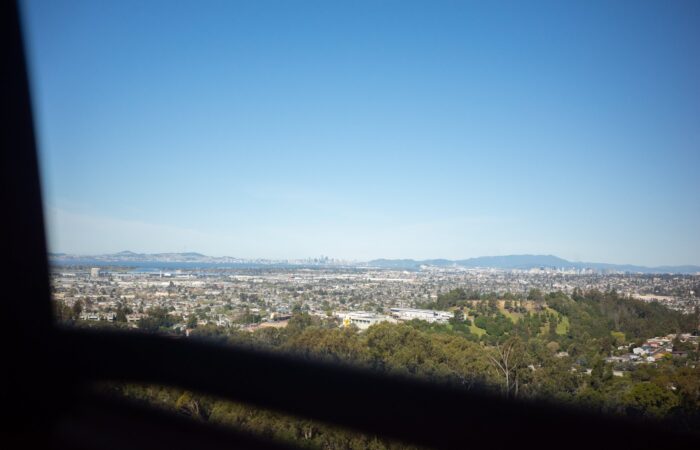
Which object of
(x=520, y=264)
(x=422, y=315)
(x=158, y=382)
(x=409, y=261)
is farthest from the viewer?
(x=409, y=261)

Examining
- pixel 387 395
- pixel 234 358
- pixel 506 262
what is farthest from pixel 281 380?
pixel 506 262

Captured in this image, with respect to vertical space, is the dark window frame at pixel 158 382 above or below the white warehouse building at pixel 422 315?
above

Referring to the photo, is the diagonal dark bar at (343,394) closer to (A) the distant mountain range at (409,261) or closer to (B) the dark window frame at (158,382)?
(B) the dark window frame at (158,382)

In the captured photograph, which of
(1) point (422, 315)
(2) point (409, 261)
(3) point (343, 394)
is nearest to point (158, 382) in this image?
(3) point (343, 394)

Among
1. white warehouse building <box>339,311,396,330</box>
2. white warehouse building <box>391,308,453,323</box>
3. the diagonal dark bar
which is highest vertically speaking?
the diagonal dark bar

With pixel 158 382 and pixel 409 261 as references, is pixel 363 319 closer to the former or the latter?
pixel 158 382

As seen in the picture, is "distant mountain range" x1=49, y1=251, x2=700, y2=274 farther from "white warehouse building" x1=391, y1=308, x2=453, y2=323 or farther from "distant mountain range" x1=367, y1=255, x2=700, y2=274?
"white warehouse building" x1=391, y1=308, x2=453, y2=323

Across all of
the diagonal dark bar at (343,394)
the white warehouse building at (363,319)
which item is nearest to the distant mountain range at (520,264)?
the diagonal dark bar at (343,394)

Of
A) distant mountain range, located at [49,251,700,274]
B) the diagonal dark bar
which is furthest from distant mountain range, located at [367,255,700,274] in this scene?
the diagonal dark bar

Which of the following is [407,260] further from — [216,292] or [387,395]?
[387,395]
